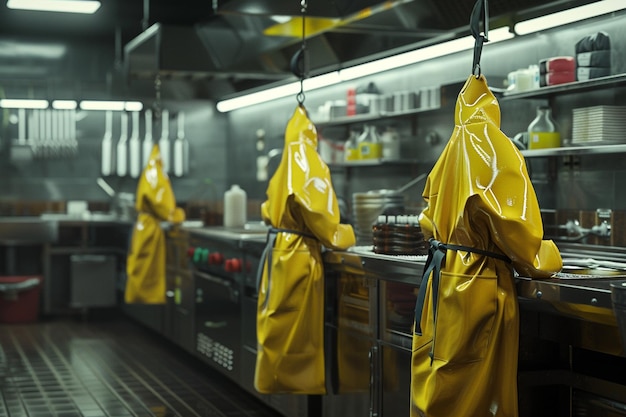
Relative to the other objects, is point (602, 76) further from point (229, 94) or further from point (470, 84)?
point (229, 94)

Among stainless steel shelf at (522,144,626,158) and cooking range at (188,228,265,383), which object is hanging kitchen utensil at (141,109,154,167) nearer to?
cooking range at (188,228,265,383)

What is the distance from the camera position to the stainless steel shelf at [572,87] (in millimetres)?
3689

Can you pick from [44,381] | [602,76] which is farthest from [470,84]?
[44,381]

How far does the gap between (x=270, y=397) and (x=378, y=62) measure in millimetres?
2236

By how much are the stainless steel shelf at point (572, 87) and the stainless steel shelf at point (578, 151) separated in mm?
245

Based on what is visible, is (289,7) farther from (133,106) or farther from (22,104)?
(22,104)

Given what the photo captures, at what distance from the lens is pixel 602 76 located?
3832 mm

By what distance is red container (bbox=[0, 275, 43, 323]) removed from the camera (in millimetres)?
8164

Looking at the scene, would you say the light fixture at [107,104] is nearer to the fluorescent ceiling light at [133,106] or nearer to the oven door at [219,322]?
the fluorescent ceiling light at [133,106]

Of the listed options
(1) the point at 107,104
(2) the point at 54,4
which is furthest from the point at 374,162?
(1) the point at 107,104

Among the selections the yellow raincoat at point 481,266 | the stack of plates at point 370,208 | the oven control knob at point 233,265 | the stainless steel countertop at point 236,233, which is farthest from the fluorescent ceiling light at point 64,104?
the yellow raincoat at point 481,266

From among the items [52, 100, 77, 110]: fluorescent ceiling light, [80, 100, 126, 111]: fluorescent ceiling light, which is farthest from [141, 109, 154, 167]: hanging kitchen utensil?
[52, 100, 77, 110]: fluorescent ceiling light

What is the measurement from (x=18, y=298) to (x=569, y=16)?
5.78 metres

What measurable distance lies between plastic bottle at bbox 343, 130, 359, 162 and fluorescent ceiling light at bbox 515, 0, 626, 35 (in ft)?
5.15
